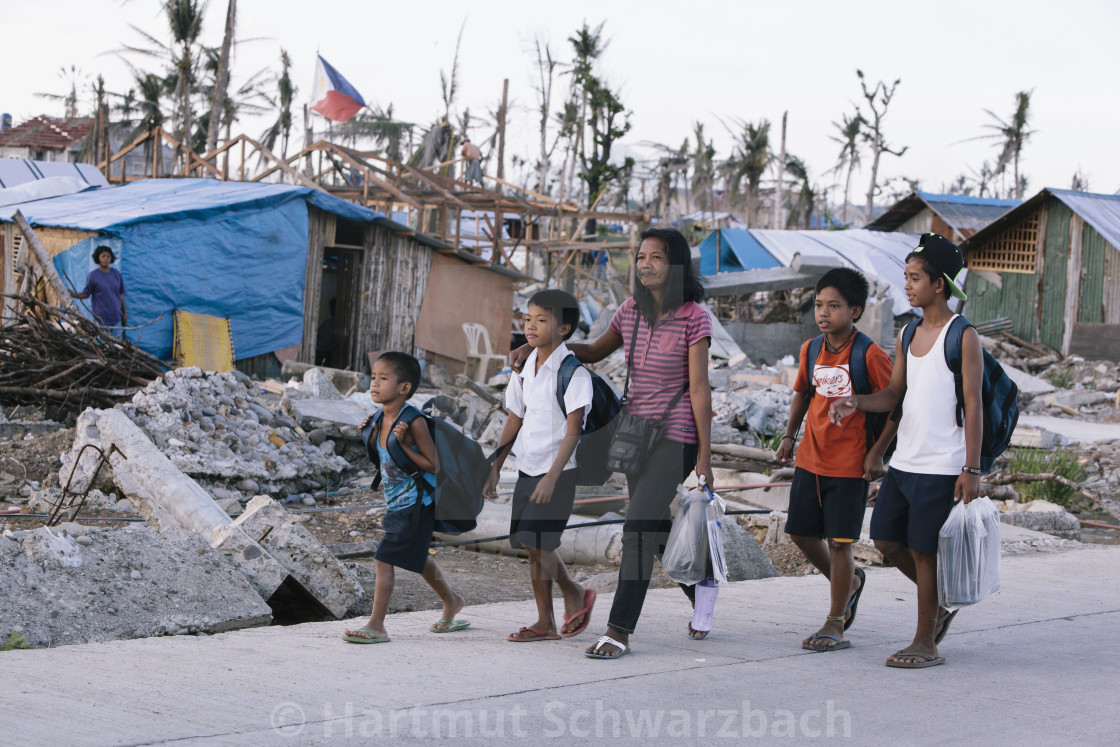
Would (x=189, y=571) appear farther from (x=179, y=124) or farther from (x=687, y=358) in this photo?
(x=179, y=124)

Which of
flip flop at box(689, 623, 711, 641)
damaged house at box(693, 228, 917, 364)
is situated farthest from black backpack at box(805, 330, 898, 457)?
damaged house at box(693, 228, 917, 364)

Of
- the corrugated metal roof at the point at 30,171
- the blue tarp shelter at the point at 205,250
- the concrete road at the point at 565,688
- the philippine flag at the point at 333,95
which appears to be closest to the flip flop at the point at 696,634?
the concrete road at the point at 565,688

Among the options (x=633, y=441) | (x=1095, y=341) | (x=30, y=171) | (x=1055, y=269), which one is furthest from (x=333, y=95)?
(x=633, y=441)

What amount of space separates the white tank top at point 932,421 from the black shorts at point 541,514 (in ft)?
4.39

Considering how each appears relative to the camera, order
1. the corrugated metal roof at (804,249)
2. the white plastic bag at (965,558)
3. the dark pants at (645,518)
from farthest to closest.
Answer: the corrugated metal roof at (804,249), the dark pants at (645,518), the white plastic bag at (965,558)

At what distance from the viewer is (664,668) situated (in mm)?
3939

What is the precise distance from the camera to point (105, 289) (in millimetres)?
13336

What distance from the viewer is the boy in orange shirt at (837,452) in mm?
4328

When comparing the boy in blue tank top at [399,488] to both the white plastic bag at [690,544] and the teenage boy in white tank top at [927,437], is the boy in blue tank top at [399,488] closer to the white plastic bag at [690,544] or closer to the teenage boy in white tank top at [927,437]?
the white plastic bag at [690,544]

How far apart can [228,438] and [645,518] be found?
6.97m

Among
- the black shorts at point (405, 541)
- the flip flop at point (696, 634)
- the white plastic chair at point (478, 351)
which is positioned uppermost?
the white plastic chair at point (478, 351)

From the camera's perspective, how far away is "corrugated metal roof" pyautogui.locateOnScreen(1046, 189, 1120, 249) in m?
24.3

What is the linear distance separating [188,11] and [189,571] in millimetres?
30723

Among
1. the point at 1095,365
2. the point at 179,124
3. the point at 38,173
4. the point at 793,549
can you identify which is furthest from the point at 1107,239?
the point at 179,124
